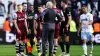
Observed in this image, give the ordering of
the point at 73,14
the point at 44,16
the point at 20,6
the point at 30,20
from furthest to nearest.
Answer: the point at 73,14 → the point at 30,20 → the point at 20,6 → the point at 44,16

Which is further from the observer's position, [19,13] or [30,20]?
[30,20]

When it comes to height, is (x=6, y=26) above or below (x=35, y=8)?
below

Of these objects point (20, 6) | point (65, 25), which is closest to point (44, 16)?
point (20, 6)

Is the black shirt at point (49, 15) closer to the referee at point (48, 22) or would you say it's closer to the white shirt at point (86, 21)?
the referee at point (48, 22)

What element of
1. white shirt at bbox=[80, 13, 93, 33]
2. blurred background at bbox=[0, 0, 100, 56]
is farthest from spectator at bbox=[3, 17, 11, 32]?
white shirt at bbox=[80, 13, 93, 33]

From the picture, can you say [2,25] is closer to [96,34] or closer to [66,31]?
[96,34]

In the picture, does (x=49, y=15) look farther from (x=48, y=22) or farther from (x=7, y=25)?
(x=7, y=25)

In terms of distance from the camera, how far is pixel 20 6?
18.8 meters

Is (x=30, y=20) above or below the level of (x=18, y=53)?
above

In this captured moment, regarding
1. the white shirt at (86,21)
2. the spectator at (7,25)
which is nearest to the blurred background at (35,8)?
the spectator at (7,25)

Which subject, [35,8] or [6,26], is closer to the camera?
[35,8]

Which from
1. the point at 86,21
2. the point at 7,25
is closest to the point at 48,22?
the point at 86,21

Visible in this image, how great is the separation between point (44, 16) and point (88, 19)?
3399mm

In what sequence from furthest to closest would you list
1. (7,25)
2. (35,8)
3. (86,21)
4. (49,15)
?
(7,25), (35,8), (86,21), (49,15)
